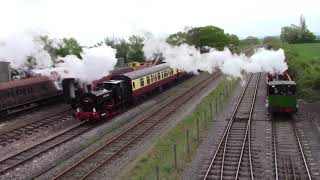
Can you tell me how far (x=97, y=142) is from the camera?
74.7 feet

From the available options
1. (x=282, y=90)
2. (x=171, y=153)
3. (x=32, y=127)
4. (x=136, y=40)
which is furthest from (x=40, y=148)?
(x=136, y=40)

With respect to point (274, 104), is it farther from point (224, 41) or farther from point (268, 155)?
point (224, 41)

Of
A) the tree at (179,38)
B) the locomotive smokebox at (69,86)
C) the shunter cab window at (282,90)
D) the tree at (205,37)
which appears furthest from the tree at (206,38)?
the shunter cab window at (282,90)

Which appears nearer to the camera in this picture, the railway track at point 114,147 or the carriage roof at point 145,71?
the railway track at point 114,147

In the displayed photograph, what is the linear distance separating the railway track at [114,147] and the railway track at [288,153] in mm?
7440

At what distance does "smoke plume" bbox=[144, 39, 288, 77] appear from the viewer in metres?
32.0

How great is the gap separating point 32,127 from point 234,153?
1416cm

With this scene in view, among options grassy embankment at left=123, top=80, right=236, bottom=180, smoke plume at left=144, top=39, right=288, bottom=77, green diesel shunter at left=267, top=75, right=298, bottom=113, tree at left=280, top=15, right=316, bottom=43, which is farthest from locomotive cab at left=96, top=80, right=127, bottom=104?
tree at left=280, top=15, right=316, bottom=43

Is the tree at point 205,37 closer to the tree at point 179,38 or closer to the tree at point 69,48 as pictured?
the tree at point 179,38

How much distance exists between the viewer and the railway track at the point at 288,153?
16484mm

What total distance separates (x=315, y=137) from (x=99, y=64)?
15.9 m

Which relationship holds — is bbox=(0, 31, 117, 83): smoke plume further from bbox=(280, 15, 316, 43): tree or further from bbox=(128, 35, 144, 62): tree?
bbox=(280, 15, 316, 43): tree

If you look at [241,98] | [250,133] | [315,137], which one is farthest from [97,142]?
[241,98]

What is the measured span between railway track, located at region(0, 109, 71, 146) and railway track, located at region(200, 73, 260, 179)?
472 inches
